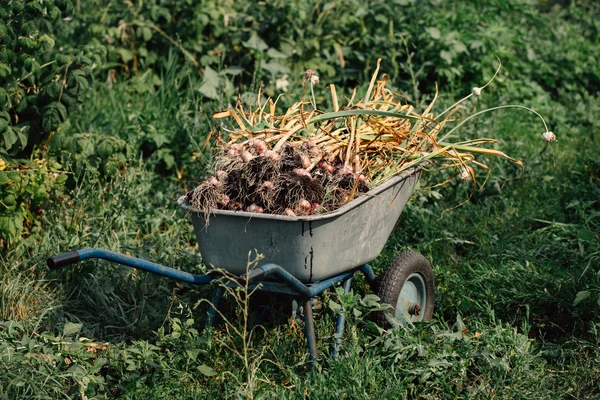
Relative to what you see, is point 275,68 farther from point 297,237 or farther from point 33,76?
point 297,237

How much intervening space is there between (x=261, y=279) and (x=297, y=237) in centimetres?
26

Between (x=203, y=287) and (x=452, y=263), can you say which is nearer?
(x=203, y=287)

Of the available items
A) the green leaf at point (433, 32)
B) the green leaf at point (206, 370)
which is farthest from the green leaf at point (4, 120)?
the green leaf at point (433, 32)

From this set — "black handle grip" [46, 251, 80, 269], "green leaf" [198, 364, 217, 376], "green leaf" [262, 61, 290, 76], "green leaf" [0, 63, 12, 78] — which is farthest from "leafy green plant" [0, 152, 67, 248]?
"green leaf" [262, 61, 290, 76]

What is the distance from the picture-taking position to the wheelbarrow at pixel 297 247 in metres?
2.71

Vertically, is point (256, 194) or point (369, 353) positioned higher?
point (256, 194)

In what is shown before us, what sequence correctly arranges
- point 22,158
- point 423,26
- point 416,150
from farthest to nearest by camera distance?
point 423,26
point 22,158
point 416,150

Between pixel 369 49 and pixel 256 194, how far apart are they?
132 inches

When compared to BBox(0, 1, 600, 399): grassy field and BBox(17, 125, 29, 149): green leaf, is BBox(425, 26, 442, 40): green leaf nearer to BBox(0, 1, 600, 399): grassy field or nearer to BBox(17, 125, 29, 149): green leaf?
BBox(0, 1, 600, 399): grassy field

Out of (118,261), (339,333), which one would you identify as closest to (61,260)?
(118,261)

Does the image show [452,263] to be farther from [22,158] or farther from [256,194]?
[22,158]

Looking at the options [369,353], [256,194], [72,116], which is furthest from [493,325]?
[72,116]

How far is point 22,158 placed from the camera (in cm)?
408

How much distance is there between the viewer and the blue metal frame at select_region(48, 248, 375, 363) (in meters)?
2.50
